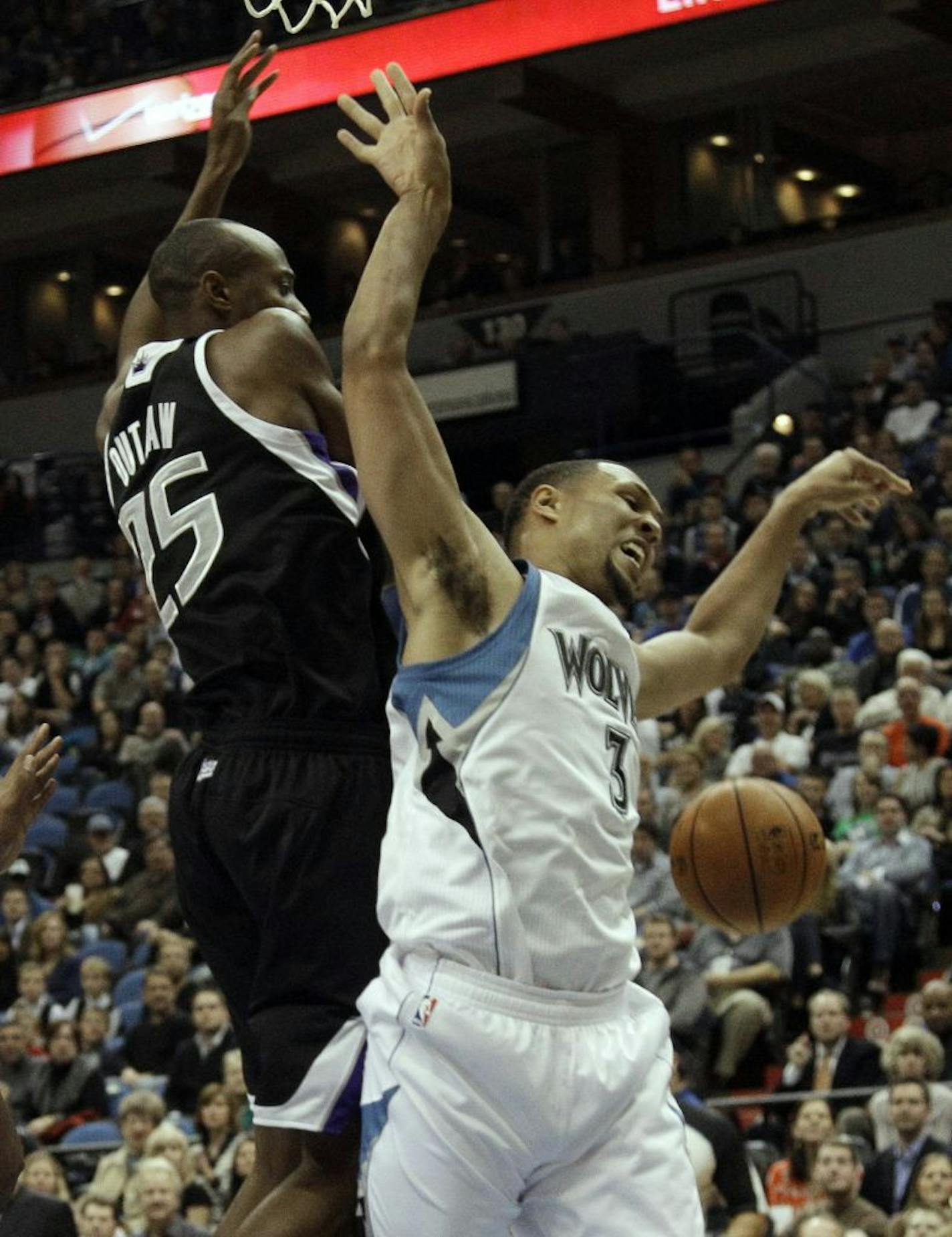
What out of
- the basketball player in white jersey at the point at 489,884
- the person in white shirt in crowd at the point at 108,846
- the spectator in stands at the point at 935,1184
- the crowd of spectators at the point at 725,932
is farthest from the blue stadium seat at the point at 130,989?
the basketball player in white jersey at the point at 489,884

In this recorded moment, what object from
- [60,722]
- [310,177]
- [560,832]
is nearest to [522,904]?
[560,832]

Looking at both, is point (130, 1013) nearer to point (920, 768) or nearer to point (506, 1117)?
point (920, 768)

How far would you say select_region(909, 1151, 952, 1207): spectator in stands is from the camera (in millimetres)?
8016

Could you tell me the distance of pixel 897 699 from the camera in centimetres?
1165

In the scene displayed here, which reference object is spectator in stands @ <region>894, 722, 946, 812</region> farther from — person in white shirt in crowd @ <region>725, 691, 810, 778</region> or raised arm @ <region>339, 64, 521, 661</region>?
raised arm @ <region>339, 64, 521, 661</region>

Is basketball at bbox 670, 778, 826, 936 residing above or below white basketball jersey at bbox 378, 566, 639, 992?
below

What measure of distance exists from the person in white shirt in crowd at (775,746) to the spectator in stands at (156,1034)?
336cm

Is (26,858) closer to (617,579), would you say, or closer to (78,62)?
(78,62)

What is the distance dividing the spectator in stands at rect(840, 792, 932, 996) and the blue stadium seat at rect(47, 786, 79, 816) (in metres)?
7.05

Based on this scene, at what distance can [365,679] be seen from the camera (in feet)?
12.2

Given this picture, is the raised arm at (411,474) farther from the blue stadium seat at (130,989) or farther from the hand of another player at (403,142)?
the blue stadium seat at (130,989)

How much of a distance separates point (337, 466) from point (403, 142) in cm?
60

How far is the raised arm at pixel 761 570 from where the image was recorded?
418 centimetres

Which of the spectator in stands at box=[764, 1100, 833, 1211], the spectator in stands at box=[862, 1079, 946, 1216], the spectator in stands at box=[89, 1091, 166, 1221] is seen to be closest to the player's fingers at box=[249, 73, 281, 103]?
the spectator in stands at box=[862, 1079, 946, 1216]
